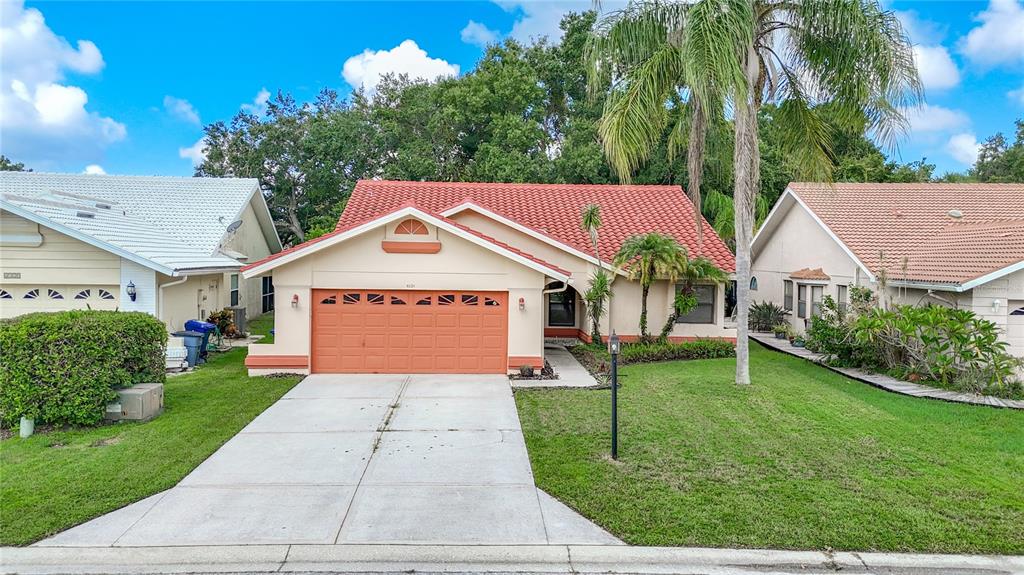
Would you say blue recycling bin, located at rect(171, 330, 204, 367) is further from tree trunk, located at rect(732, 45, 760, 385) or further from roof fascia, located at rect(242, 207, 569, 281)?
tree trunk, located at rect(732, 45, 760, 385)

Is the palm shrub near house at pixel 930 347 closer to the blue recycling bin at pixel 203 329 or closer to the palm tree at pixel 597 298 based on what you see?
the palm tree at pixel 597 298

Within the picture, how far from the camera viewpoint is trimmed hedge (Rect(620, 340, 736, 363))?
14031 millimetres

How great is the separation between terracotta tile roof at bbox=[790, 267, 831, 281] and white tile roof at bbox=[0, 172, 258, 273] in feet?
55.7

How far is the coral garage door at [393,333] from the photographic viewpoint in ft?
39.7

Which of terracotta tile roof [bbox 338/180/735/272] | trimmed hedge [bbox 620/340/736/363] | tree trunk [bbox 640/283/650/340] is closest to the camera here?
trimmed hedge [bbox 620/340/736/363]

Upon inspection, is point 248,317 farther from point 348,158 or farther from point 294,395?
point 294,395

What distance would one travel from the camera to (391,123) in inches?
1176

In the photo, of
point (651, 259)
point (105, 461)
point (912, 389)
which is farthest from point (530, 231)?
point (105, 461)

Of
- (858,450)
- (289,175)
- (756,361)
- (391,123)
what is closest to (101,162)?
(289,175)

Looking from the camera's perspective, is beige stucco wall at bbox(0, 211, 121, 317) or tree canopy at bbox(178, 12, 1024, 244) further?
tree canopy at bbox(178, 12, 1024, 244)

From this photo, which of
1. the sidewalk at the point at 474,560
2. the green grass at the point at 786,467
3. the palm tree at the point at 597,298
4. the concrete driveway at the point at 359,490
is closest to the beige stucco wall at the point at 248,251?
the concrete driveway at the point at 359,490

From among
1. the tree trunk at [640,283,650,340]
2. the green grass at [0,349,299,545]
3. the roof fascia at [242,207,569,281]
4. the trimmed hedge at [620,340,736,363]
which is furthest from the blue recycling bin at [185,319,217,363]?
the tree trunk at [640,283,650,340]

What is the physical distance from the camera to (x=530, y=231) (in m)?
15.3

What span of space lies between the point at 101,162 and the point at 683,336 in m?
29.4
